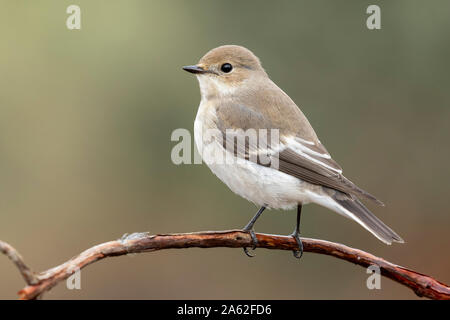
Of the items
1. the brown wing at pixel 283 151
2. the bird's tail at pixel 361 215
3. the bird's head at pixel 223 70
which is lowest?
the bird's tail at pixel 361 215

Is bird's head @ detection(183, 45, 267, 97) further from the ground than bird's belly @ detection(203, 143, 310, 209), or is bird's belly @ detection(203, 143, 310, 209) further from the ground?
bird's head @ detection(183, 45, 267, 97)

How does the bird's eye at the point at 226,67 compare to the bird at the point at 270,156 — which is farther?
the bird's eye at the point at 226,67

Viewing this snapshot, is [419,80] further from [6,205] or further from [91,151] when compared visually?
[6,205]

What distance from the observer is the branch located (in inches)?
98.0

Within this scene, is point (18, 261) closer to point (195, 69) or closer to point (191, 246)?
point (191, 246)

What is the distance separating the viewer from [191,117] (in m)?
6.99

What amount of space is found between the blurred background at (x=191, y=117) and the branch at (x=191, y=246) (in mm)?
3414

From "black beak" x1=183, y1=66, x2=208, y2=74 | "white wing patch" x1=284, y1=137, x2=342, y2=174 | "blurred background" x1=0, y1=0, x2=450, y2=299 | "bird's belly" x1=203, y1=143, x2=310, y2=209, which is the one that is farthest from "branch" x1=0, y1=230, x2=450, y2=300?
"blurred background" x1=0, y1=0, x2=450, y2=299

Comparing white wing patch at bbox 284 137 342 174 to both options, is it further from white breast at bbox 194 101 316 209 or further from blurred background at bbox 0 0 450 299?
blurred background at bbox 0 0 450 299

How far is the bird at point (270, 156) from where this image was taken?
156 inches

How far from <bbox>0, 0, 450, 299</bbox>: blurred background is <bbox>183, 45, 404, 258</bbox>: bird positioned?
2461 mm

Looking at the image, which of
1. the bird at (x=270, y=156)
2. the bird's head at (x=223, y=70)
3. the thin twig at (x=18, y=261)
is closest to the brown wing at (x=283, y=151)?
the bird at (x=270, y=156)

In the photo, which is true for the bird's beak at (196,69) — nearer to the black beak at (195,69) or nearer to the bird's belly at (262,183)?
the black beak at (195,69)

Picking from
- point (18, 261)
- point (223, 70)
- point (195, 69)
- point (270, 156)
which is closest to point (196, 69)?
point (195, 69)
